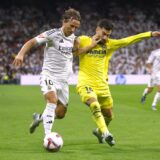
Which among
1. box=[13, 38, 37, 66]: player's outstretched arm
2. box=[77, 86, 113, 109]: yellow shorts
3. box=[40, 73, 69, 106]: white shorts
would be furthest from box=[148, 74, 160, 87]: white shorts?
box=[13, 38, 37, 66]: player's outstretched arm

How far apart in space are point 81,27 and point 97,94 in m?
37.0

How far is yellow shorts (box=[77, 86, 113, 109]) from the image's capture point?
9821 mm

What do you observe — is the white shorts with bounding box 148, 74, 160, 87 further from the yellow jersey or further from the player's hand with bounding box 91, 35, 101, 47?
the player's hand with bounding box 91, 35, 101, 47

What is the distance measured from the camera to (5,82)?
136ft

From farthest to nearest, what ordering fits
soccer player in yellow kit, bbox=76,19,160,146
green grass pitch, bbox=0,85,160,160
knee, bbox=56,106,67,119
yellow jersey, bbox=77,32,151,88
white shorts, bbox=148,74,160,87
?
1. white shorts, bbox=148,74,160,87
2. knee, bbox=56,106,67,119
3. yellow jersey, bbox=77,32,151,88
4. soccer player in yellow kit, bbox=76,19,160,146
5. green grass pitch, bbox=0,85,160,160

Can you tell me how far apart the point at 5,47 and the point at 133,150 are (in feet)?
116

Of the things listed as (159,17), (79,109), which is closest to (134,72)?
(159,17)

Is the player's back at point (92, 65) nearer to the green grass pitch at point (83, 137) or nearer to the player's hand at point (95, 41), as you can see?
the player's hand at point (95, 41)

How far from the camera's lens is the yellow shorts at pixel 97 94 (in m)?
9.82

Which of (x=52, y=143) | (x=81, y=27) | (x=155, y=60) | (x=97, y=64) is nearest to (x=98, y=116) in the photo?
(x=52, y=143)

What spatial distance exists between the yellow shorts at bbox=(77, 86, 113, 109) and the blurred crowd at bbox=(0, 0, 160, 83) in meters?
31.0

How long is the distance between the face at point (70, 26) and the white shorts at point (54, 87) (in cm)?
85

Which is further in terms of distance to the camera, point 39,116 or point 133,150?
point 39,116

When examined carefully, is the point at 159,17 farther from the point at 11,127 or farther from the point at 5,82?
the point at 11,127
